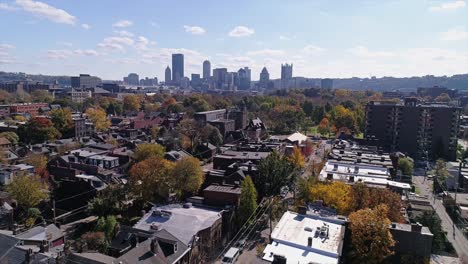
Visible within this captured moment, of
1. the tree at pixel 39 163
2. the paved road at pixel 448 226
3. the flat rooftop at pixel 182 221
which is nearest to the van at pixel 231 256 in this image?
the flat rooftop at pixel 182 221

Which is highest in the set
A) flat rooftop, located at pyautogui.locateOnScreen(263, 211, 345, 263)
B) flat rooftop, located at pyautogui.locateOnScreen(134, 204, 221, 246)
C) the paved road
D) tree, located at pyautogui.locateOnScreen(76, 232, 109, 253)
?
flat rooftop, located at pyautogui.locateOnScreen(263, 211, 345, 263)

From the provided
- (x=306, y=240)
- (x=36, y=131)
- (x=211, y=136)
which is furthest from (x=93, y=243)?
(x=36, y=131)

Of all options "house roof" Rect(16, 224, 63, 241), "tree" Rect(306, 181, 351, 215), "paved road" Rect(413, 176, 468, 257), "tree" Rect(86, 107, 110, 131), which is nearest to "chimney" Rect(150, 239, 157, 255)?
"house roof" Rect(16, 224, 63, 241)

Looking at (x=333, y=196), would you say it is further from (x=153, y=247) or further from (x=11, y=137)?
(x=11, y=137)

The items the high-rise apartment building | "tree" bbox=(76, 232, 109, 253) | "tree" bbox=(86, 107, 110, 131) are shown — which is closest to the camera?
"tree" bbox=(76, 232, 109, 253)

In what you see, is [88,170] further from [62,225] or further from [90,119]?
[90,119]

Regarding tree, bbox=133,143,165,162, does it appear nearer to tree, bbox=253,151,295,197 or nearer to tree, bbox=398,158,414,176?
tree, bbox=253,151,295,197

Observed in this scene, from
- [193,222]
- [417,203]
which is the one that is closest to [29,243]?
[193,222]
